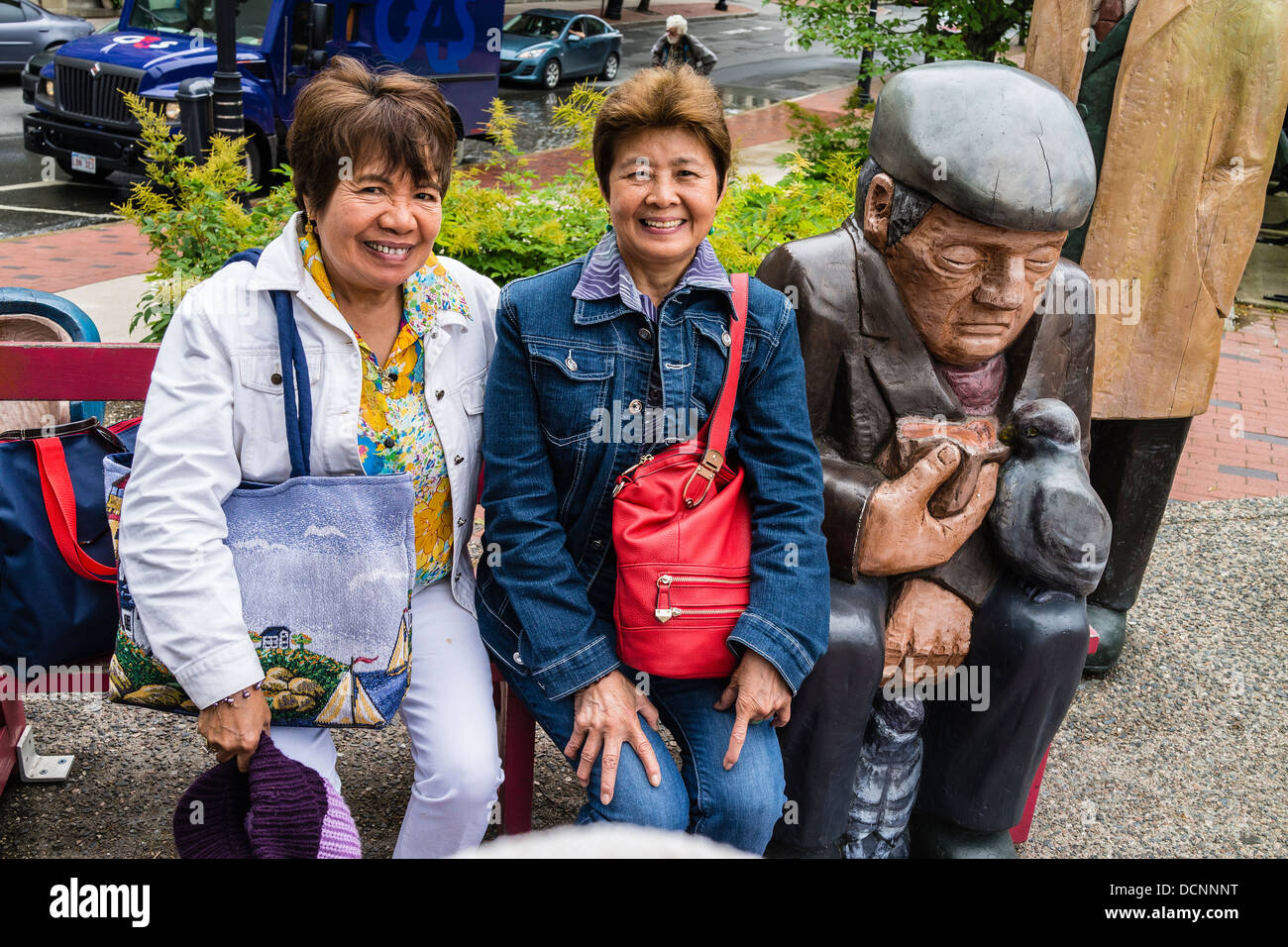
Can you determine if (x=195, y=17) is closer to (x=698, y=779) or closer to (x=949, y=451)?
(x=949, y=451)

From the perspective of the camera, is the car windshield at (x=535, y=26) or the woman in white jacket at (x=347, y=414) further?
the car windshield at (x=535, y=26)

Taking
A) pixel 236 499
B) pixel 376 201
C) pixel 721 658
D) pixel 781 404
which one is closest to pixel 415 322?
pixel 376 201

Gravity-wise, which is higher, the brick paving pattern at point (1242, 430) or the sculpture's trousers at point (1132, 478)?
the sculpture's trousers at point (1132, 478)

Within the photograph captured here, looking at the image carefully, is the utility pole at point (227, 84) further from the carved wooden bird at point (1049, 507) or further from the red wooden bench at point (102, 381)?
the carved wooden bird at point (1049, 507)

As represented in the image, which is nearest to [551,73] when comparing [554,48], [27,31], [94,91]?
[554,48]

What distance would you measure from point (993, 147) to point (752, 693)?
1104mm

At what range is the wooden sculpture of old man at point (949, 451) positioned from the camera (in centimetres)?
225

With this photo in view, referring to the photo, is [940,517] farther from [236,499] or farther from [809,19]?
[809,19]

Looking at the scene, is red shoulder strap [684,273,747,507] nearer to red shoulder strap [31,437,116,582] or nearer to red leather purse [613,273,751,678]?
red leather purse [613,273,751,678]

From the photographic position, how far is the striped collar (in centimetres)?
221

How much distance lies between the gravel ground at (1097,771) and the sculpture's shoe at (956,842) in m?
0.43

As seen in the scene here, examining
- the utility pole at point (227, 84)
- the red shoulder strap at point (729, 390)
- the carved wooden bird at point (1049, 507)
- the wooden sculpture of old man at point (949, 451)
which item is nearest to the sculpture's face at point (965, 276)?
the wooden sculpture of old man at point (949, 451)

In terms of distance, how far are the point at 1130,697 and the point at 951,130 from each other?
7.37 feet

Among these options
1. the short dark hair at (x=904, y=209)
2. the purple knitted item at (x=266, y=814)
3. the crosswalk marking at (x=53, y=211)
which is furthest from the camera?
the crosswalk marking at (x=53, y=211)
